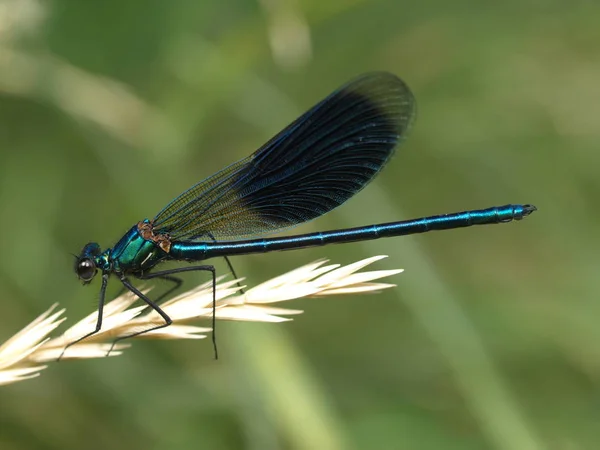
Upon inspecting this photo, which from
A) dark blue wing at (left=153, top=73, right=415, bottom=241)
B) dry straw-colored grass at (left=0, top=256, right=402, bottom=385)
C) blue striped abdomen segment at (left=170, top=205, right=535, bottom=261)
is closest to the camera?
dry straw-colored grass at (left=0, top=256, right=402, bottom=385)

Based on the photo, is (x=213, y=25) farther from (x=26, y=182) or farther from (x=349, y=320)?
(x=349, y=320)

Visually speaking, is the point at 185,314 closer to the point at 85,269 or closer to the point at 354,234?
the point at 85,269

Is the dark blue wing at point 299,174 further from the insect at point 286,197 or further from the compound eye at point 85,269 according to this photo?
the compound eye at point 85,269

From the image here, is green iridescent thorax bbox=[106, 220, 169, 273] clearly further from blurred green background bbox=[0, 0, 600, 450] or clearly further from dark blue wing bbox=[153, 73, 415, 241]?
blurred green background bbox=[0, 0, 600, 450]

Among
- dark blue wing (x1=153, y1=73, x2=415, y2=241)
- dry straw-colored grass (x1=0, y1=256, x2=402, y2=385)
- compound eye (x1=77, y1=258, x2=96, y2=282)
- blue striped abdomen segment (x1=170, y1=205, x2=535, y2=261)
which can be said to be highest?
dark blue wing (x1=153, y1=73, x2=415, y2=241)

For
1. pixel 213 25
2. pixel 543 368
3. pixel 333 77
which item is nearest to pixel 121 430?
pixel 543 368

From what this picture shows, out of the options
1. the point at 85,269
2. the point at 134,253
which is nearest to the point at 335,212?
the point at 134,253

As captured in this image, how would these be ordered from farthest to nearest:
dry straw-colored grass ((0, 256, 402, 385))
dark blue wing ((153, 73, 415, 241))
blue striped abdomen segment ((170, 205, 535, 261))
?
dark blue wing ((153, 73, 415, 241)), blue striped abdomen segment ((170, 205, 535, 261)), dry straw-colored grass ((0, 256, 402, 385))

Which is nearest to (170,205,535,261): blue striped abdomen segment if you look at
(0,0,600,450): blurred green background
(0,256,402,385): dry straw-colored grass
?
(0,0,600,450): blurred green background
